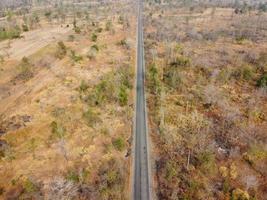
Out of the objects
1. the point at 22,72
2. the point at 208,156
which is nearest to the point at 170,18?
the point at 22,72

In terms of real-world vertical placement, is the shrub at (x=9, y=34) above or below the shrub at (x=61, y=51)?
above

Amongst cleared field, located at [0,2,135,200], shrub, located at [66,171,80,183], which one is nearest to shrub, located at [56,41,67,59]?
cleared field, located at [0,2,135,200]

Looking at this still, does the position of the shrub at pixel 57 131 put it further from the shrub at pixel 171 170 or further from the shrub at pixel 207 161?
the shrub at pixel 207 161

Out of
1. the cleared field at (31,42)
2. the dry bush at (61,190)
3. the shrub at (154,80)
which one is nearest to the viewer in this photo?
the dry bush at (61,190)

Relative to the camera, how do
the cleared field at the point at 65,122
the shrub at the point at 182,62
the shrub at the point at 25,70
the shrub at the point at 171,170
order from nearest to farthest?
1. the cleared field at the point at 65,122
2. the shrub at the point at 171,170
3. the shrub at the point at 25,70
4. the shrub at the point at 182,62

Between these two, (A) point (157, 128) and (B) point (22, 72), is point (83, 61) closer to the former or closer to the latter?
(B) point (22, 72)

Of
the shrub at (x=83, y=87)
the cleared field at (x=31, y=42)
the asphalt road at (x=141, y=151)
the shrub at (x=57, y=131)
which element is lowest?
the asphalt road at (x=141, y=151)

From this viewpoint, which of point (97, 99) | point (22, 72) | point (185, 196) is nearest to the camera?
point (185, 196)

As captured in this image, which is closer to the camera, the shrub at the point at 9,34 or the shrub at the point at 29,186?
the shrub at the point at 29,186

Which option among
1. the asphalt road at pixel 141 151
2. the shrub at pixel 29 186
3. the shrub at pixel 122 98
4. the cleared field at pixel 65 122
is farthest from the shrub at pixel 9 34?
the shrub at pixel 29 186

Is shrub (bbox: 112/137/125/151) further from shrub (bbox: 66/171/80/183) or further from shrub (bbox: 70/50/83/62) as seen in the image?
shrub (bbox: 70/50/83/62)

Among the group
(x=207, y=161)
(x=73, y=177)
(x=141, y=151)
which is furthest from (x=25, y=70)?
(x=207, y=161)
